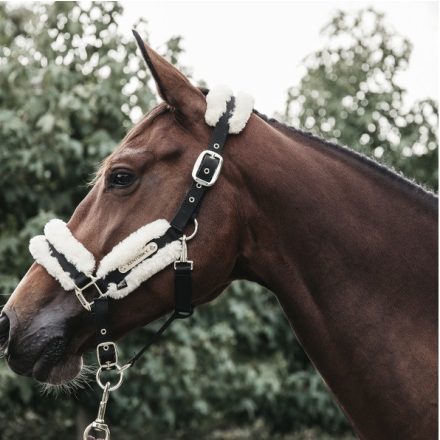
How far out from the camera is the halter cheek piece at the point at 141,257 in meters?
2.39

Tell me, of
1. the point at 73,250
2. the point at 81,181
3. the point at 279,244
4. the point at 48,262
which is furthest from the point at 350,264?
the point at 81,181

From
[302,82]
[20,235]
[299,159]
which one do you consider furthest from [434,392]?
[302,82]

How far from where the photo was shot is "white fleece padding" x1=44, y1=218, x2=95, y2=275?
239cm

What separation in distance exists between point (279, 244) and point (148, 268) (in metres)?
0.49

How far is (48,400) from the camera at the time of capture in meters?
5.83

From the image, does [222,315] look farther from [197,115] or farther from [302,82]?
[197,115]

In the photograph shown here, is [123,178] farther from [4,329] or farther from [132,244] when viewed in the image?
[4,329]

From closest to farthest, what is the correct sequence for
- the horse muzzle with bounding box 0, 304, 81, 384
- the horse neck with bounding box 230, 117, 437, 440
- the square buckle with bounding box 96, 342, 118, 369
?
the horse neck with bounding box 230, 117, 437, 440, the horse muzzle with bounding box 0, 304, 81, 384, the square buckle with bounding box 96, 342, 118, 369

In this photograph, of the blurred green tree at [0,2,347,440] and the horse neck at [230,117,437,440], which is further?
the blurred green tree at [0,2,347,440]

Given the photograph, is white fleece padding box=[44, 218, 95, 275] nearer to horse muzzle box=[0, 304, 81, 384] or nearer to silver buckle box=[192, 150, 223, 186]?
horse muzzle box=[0, 304, 81, 384]

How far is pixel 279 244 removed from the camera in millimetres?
2428

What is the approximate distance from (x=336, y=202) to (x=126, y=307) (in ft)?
2.83

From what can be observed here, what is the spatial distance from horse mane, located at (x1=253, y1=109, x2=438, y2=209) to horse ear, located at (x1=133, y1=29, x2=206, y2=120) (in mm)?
251

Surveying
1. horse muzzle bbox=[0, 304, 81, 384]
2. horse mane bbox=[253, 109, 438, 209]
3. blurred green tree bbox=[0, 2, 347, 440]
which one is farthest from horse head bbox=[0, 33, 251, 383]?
blurred green tree bbox=[0, 2, 347, 440]
